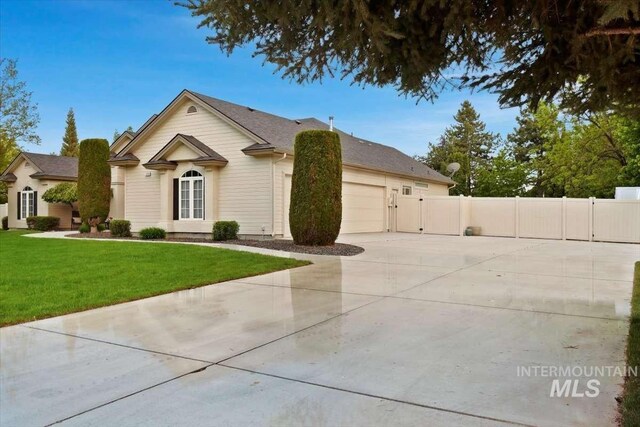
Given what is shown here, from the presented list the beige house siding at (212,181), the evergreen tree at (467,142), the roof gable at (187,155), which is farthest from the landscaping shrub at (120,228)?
the evergreen tree at (467,142)

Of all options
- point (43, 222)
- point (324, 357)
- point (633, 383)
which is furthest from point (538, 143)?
point (324, 357)

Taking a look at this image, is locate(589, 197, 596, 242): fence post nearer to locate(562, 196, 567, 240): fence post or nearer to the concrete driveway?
locate(562, 196, 567, 240): fence post

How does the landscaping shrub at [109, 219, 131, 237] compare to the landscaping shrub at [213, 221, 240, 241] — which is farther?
the landscaping shrub at [109, 219, 131, 237]

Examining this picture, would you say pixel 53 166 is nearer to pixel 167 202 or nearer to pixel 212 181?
pixel 167 202

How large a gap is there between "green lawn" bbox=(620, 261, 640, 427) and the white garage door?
47.4 feet

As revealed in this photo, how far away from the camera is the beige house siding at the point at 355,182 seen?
17.1 m

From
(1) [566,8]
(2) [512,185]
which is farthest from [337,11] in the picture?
(2) [512,185]

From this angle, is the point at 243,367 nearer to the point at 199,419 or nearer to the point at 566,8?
the point at 199,419

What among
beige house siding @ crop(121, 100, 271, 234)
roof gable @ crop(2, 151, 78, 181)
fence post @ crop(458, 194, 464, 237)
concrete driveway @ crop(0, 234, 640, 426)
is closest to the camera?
concrete driveway @ crop(0, 234, 640, 426)

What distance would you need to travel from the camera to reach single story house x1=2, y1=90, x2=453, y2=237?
1720 centimetres

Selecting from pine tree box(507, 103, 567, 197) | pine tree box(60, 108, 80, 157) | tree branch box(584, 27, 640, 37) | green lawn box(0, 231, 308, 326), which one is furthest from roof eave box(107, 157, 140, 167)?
pine tree box(60, 108, 80, 157)

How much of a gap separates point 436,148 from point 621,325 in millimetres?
44306

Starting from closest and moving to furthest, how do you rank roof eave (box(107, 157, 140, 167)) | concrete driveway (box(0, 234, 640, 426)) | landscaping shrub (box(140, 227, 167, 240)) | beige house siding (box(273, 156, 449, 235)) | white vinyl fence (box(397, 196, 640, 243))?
concrete driveway (box(0, 234, 640, 426)) < beige house siding (box(273, 156, 449, 235)) < landscaping shrub (box(140, 227, 167, 240)) < white vinyl fence (box(397, 196, 640, 243)) < roof eave (box(107, 157, 140, 167))

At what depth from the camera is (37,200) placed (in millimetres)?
27219
